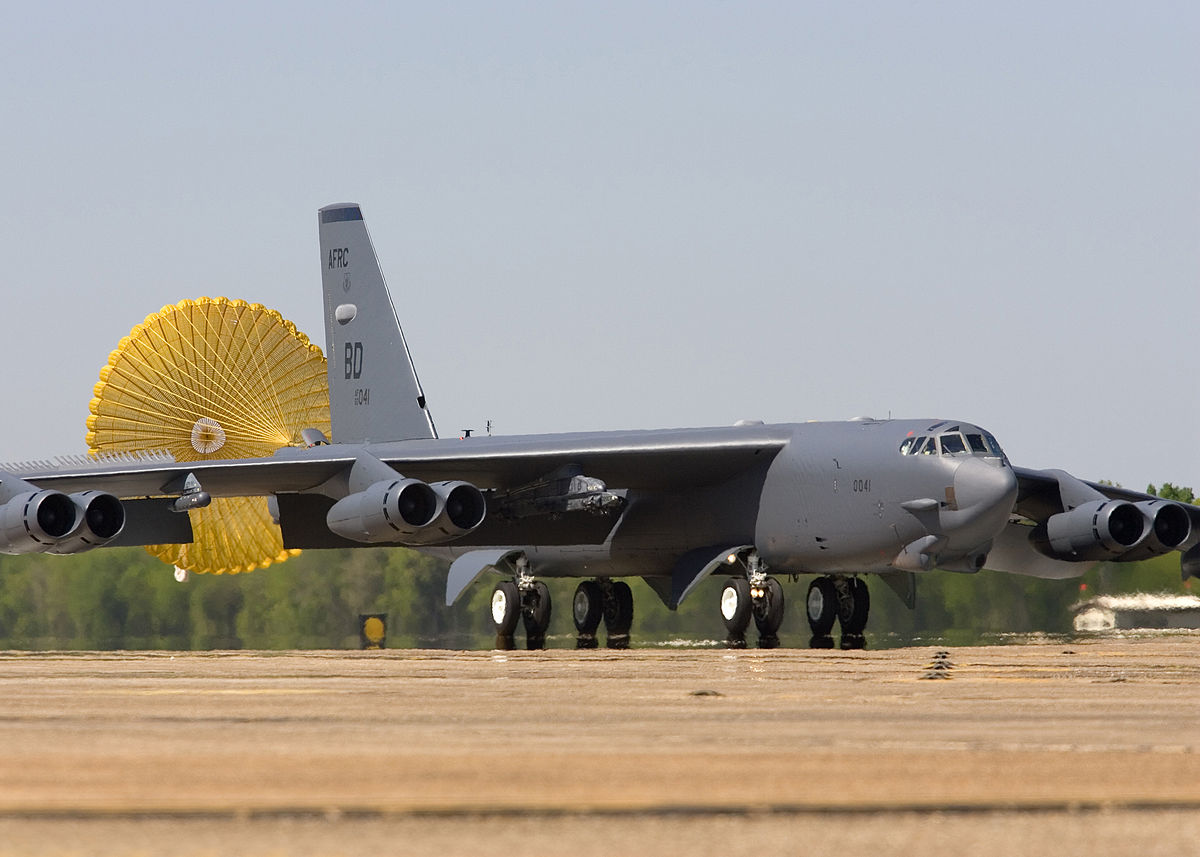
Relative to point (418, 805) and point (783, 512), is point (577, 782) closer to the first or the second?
point (418, 805)

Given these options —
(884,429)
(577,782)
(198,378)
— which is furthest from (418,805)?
(198,378)

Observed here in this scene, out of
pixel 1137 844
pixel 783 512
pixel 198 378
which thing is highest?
pixel 198 378

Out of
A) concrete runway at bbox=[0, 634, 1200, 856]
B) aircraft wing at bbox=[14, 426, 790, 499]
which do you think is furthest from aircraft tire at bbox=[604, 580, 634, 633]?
concrete runway at bbox=[0, 634, 1200, 856]

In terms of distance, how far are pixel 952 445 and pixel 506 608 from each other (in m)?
8.53

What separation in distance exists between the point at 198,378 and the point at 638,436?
1265 cm

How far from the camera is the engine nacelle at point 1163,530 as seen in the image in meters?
26.9

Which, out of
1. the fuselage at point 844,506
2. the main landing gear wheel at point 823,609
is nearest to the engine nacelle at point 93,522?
the fuselage at point 844,506

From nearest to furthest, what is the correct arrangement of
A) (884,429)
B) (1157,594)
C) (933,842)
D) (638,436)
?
(933,842) → (884,429) → (638,436) → (1157,594)

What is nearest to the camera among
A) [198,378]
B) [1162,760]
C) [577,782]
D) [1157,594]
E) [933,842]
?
[933,842]

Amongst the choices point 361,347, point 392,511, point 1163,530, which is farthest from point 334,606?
point 1163,530

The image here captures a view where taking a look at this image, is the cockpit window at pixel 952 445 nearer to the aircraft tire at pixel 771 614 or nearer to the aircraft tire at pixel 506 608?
the aircraft tire at pixel 771 614

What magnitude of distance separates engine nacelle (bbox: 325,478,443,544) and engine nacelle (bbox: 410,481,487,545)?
0.31 feet

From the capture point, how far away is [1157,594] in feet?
103

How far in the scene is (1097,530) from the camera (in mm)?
26469
